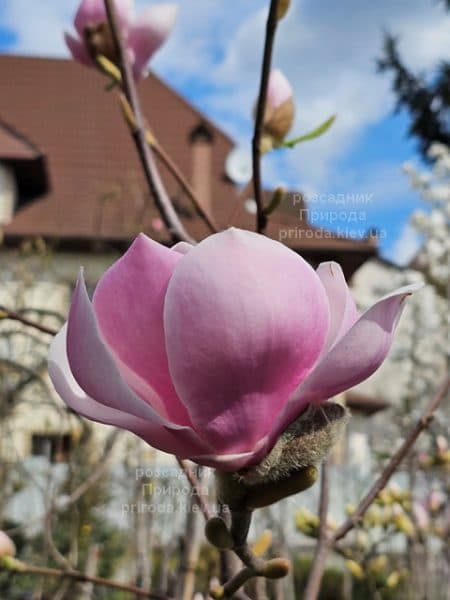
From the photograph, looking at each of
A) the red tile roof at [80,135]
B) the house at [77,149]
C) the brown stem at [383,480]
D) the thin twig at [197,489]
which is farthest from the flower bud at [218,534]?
the red tile roof at [80,135]

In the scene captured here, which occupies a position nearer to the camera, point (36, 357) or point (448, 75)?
point (36, 357)

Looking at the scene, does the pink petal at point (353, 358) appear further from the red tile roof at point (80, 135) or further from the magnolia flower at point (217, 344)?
the red tile roof at point (80, 135)

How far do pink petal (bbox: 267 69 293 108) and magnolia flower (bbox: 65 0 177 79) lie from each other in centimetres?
11

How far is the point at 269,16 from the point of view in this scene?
56 centimetres

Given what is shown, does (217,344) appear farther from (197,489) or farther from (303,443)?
(197,489)

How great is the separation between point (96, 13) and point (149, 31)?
54mm

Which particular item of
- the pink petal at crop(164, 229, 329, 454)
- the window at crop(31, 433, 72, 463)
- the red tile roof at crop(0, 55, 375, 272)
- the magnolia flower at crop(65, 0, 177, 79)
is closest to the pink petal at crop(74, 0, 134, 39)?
the magnolia flower at crop(65, 0, 177, 79)

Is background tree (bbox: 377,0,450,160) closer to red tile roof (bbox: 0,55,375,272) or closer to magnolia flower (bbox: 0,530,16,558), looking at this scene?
red tile roof (bbox: 0,55,375,272)

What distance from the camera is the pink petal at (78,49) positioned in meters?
0.81

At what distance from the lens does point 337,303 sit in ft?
1.20

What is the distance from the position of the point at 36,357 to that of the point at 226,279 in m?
3.36

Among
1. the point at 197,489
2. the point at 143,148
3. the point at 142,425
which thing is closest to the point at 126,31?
the point at 143,148

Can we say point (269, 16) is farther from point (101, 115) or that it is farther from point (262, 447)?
point (101, 115)

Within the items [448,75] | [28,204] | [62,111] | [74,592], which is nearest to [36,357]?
[74,592]
